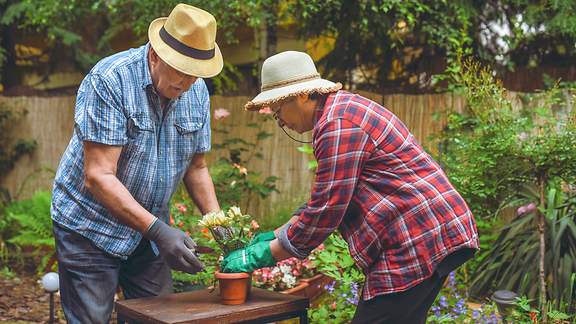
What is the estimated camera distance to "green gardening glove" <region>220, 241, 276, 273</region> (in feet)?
9.16

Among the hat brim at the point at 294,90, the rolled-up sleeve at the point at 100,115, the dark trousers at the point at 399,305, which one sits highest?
the hat brim at the point at 294,90

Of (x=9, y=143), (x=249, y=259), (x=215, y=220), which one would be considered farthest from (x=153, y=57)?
(x=9, y=143)

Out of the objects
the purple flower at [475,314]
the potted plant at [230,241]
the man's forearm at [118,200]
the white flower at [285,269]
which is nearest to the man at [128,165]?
the man's forearm at [118,200]

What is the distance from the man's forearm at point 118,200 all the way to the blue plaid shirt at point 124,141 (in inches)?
5.9

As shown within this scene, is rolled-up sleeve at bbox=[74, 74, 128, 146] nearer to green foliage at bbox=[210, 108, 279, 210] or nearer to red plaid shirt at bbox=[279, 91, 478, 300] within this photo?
red plaid shirt at bbox=[279, 91, 478, 300]

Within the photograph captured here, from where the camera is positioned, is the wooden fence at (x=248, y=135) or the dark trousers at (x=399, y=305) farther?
the wooden fence at (x=248, y=135)

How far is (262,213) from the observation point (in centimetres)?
719

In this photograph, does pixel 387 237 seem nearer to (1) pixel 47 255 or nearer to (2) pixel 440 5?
(2) pixel 440 5

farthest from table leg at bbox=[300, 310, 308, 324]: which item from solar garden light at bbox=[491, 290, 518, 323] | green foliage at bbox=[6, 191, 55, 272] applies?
green foliage at bbox=[6, 191, 55, 272]

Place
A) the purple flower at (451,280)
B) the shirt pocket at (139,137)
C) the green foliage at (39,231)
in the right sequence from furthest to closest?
the green foliage at (39,231), the purple flower at (451,280), the shirt pocket at (139,137)

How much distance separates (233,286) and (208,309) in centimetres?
13

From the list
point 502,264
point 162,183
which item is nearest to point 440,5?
point 502,264

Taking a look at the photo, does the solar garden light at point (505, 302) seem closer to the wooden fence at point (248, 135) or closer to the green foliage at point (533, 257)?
the green foliage at point (533, 257)

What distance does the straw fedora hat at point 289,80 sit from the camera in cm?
268
